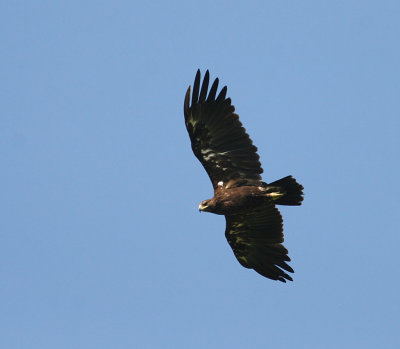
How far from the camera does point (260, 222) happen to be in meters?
17.0

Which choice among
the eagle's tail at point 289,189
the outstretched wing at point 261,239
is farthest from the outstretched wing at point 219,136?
the outstretched wing at point 261,239

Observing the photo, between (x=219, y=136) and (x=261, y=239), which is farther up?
(x=219, y=136)

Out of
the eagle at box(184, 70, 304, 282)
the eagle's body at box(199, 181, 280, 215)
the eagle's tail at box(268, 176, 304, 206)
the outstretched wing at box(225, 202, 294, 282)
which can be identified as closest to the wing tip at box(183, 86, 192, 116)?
the eagle at box(184, 70, 304, 282)

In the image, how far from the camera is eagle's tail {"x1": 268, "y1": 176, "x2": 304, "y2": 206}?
1588 centimetres

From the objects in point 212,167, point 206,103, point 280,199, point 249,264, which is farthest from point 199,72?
point 249,264

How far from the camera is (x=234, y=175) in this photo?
16.6m

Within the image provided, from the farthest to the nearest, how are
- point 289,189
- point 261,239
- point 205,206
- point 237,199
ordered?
point 261,239 → point 205,206 → point 237,199 → point 289,189

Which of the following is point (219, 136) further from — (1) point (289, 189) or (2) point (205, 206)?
(1) point (289, 189)

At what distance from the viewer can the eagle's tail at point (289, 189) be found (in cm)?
1588

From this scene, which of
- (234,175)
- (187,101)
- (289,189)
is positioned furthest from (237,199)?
(187,101)

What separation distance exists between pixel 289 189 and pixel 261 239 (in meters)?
1.82

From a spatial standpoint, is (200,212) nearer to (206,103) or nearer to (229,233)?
(229,233)

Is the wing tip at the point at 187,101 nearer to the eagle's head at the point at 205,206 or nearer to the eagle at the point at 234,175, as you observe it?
the eagle at the point at 234,175

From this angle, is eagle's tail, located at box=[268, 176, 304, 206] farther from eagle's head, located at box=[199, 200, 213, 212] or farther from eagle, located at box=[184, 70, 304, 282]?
eagle's head, located at box=[199, 200, 213, 212]
